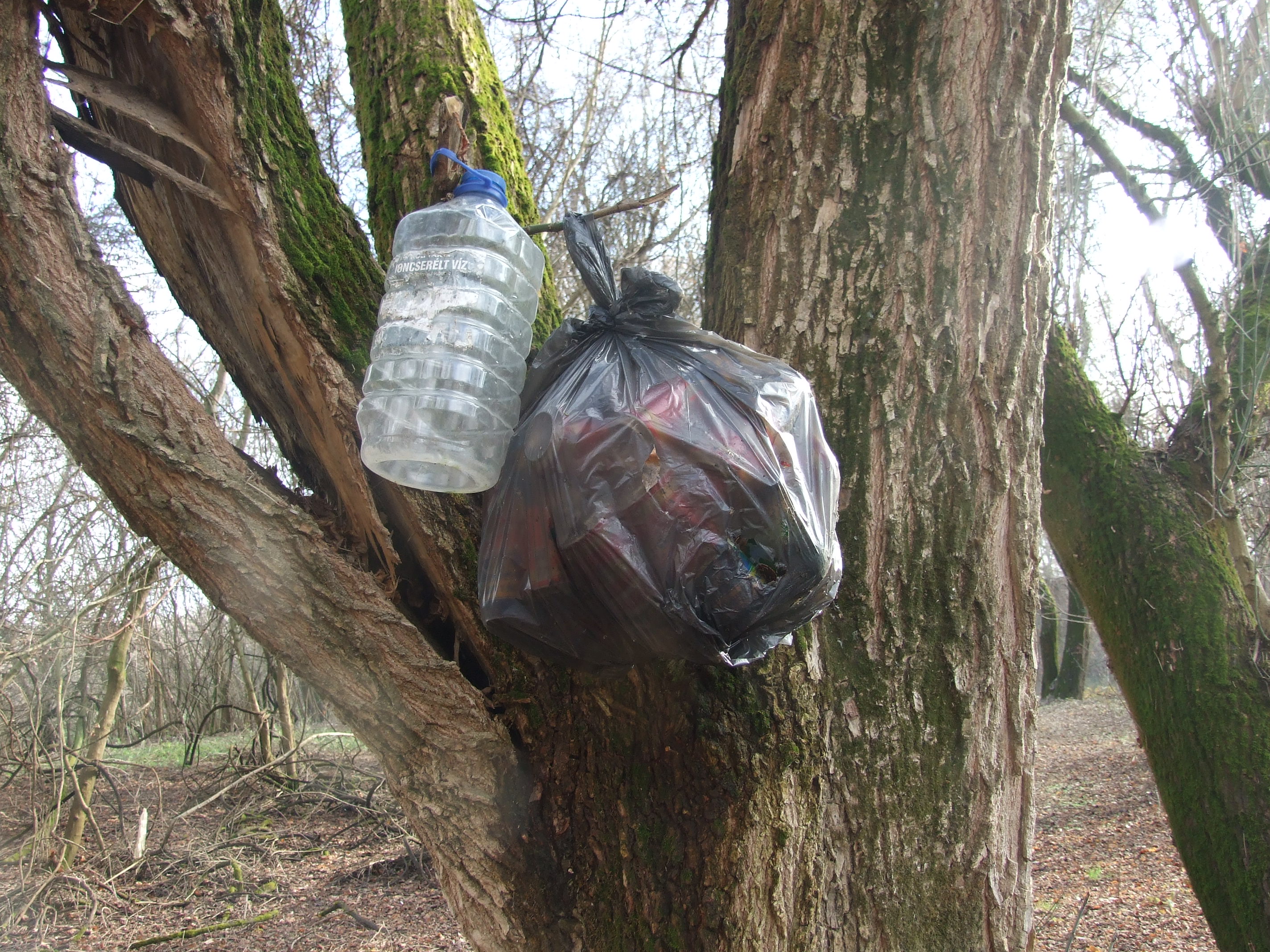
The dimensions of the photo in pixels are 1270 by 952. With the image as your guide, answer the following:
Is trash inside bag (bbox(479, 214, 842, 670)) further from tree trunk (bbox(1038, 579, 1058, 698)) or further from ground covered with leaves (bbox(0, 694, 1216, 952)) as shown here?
tree trunk (bbox(1038, 579, 1058, 698))

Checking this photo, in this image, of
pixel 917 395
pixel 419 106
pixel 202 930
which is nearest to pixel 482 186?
pixel 419 106

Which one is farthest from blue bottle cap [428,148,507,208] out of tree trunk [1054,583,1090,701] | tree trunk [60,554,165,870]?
tree trunk [1054,583,1090,701]

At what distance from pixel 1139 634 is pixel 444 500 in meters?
2.92

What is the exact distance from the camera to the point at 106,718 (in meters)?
5.91

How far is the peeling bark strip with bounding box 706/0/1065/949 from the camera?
1453 mm

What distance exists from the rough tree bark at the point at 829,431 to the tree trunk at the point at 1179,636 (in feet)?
6.19

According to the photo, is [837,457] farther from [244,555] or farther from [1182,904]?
[1182,904]

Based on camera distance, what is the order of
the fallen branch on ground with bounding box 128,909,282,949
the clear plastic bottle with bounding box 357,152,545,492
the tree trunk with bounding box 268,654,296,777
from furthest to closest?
the tree trunk with bounding box 268,654,296,777, the fallen branch on ground with bounding box 128,909,282,949, the clear plastic bottle with bounding box 357,152,545,492

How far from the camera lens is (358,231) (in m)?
1.71

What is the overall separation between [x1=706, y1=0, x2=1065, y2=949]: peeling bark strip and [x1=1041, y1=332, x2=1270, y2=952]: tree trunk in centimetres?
189

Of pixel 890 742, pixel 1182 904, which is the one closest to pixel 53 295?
pixel 890 742

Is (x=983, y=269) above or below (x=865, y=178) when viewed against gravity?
below

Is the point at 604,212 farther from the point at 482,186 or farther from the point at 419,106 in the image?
the point at 419,106

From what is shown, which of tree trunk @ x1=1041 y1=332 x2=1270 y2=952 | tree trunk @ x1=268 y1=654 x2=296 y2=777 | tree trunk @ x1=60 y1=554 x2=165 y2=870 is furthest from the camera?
tree trunk @ x1=268 y1=654 x2=296 y2=777
